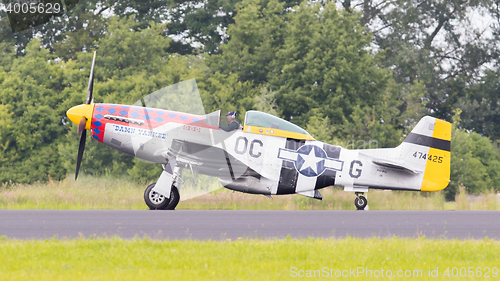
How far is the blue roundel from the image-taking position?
14.1 metres

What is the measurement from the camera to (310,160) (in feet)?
46.4

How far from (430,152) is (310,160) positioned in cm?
333

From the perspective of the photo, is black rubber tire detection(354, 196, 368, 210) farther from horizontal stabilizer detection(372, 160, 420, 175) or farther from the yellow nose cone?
the yellow nose cone

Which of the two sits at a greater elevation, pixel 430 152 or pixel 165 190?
pixel 430 152

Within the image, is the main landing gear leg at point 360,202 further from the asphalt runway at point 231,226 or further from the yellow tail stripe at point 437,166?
the asphalt runway at point 231,226

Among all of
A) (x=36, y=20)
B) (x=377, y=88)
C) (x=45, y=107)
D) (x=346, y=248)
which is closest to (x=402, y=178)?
(x=346, y=248)

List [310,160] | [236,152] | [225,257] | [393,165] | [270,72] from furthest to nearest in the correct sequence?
[270,72]
[393,165]
[310,160]
[236,152]
[225,257]

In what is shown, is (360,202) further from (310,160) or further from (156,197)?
(156,197)

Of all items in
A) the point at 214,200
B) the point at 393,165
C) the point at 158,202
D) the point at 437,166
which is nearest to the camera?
the point at 158,202

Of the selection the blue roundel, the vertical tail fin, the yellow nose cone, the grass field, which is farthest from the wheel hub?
the vertical tail fin

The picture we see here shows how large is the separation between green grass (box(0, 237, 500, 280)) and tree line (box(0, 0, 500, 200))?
13874 mm

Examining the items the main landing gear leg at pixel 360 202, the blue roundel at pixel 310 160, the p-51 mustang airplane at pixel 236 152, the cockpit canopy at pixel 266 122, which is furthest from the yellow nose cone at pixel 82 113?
the main landing gear leg at pixel 360 202

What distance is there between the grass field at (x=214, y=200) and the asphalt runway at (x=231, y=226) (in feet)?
13.3

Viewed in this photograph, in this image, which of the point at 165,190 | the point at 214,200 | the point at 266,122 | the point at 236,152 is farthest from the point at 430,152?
the point at 165,190
